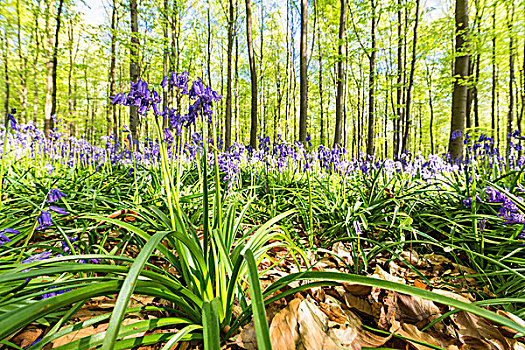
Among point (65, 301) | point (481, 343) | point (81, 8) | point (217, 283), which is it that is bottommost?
point (481, 343)

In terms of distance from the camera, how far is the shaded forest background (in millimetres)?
7055

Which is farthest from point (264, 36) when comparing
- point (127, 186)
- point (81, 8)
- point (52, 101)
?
point (127, 186)

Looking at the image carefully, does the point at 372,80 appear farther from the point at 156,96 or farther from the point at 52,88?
the point at 52,88

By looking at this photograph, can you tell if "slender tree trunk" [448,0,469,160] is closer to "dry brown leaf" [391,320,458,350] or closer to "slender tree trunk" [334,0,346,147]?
"slender tree trunk" [334,0,346,147]

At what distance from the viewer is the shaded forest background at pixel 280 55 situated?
705cm

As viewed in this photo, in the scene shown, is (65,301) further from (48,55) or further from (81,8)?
(81,8)

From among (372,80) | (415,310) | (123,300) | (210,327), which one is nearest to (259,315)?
(210,327)

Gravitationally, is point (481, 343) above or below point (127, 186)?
below

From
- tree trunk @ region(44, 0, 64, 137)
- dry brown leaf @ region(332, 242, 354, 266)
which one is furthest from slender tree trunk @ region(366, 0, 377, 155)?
tree trunk @ region(44, 0, 64, 137)

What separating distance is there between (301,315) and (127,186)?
300 cm

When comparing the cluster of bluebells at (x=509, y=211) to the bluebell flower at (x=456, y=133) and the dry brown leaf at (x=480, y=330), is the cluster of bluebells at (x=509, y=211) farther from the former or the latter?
the bluebell flower at (x=456, y=133)

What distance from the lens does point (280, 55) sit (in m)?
19.0

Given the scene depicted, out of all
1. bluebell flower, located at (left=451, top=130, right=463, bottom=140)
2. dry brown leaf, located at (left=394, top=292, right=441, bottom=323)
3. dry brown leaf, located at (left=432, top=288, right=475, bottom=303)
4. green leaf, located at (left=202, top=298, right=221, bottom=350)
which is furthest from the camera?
bluebell flower, located at (left=451, top=130, right=463, bottom=140)

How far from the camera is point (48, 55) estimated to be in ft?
23.7
